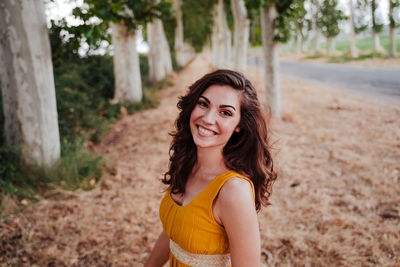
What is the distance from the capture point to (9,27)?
3.69 metres

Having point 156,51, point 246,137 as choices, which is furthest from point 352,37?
point 246,137

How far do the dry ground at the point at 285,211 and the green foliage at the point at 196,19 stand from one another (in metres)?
17.2

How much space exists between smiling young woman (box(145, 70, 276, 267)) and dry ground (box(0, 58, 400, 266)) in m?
0.70

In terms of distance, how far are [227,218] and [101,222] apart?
2.94 m

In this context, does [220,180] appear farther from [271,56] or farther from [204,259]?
[271,56]

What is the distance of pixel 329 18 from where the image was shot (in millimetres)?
33562

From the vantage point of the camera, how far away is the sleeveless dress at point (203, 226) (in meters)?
1.42

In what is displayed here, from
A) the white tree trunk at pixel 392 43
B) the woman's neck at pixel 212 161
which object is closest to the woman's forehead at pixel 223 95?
the woman's neck at pixel 212 161

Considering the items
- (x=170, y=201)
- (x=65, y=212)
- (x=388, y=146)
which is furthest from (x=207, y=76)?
(x=388, y=146)

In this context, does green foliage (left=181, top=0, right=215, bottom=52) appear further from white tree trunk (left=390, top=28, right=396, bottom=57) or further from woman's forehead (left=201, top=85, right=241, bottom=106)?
woman's forehead (left=201, top=85, right=241, bottom=106)

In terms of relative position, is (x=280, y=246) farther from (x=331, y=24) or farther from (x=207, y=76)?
(x=331, y=24)

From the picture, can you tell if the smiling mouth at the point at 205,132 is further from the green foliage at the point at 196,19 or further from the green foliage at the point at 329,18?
the green foliage at the point at 329,18

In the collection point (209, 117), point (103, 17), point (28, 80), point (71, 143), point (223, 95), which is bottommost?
point (71, 143)

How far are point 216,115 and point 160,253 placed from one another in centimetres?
106
